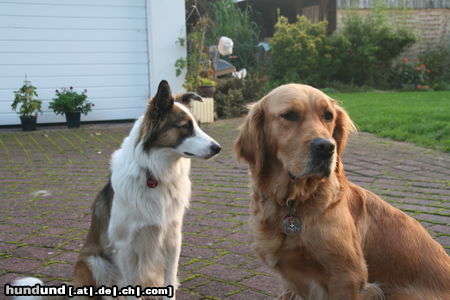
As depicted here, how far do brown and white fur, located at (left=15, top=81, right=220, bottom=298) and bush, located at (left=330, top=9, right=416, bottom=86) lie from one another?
14.9 metres

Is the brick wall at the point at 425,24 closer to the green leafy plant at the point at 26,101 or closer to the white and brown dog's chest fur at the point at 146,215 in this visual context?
A: the green leafy plant at the point at 26,101

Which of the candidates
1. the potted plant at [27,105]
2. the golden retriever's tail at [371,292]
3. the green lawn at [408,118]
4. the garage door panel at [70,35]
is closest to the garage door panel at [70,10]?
the garage door panel at [70,35]

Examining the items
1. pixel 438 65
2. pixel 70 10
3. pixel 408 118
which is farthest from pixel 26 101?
pixel 438 65

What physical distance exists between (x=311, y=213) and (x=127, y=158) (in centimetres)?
159

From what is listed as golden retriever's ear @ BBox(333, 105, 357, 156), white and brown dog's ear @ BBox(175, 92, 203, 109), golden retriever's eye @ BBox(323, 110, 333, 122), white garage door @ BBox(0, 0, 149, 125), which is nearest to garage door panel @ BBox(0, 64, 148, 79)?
white garage door @ BBox(0, 0, 149, 125)

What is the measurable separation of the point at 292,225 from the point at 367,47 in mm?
16029

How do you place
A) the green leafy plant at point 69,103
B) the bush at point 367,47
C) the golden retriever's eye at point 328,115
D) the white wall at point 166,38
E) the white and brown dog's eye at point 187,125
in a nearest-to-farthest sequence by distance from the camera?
the golden retriever's eye at point 328,115 → the white and brown dog's eye at point 187,125 → the green leafy plant at point 69,103 → the white wall at point 166,38 → the bush at point 367,47

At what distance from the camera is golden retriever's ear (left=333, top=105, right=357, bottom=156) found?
9.54 ft

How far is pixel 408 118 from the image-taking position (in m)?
10.0

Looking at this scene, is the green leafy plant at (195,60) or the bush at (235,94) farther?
the bush at (235,94)

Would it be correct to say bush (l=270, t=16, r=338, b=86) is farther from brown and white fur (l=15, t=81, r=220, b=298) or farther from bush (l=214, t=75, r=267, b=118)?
brown and white fur (l=15, t=81, r=220, b=298)

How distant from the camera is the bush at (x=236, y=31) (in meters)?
17.9

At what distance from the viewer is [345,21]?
61.1ft

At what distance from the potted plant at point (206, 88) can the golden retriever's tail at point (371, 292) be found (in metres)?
9.54
